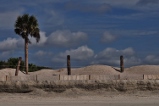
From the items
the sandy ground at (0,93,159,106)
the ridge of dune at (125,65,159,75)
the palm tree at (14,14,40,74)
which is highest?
the palm tree at (14,14,40,74)

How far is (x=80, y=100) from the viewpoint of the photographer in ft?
Result: 55.5

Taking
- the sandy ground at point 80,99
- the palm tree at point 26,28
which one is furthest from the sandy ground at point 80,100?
the palm tree at point 26,28

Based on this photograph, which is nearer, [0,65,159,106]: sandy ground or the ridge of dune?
[0,65,159,106]: sandy ground

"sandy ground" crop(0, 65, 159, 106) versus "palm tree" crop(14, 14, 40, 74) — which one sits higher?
"palm tree" crop(14, 14, 40, 74)

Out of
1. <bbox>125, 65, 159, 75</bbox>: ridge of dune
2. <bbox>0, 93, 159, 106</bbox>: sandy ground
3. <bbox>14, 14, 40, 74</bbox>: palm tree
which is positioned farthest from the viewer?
A: <bbox>14, 14, 40, 74</bbox>: palm tree

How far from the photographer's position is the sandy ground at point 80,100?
16.2m

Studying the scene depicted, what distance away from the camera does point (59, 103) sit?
1641cm

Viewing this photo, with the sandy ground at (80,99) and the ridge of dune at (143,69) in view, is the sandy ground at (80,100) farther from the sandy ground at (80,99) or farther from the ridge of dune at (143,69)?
the ridge of dune at (143,69)

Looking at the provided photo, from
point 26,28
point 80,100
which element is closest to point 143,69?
point 26,28

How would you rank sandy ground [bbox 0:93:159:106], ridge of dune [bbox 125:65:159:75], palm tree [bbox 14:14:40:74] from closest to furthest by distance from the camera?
sandy ground [bbox 0:93:159:106], ridge of dune [bbox 125:65:159:75], palm tree [bbox 14:14:40:74]

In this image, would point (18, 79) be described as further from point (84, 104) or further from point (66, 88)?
point (84, 104)

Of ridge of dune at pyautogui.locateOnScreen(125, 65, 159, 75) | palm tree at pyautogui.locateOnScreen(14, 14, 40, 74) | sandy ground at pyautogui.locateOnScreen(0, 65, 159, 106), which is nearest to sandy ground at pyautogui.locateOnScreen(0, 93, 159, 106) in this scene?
sandy ground at pyautogui.locateOnScreen(0, 65, 159, 106)

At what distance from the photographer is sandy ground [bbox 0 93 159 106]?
16.2 m

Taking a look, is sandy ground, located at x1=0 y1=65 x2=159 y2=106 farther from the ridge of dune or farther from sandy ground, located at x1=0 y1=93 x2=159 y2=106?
the ridge of dune
